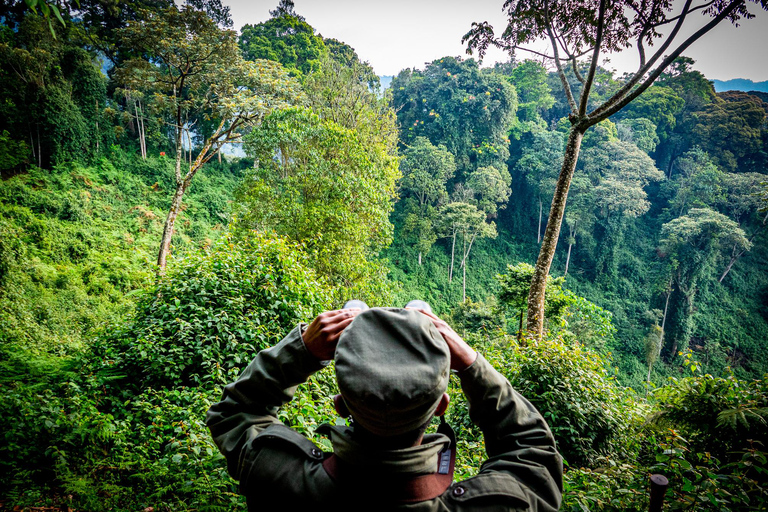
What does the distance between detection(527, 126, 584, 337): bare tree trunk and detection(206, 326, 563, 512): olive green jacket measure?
655 centimetres

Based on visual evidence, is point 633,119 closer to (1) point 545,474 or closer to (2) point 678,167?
(2) point 678,167

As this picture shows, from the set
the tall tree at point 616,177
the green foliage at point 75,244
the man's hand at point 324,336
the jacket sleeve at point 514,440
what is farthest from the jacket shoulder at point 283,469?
the tall tree at point 616,177

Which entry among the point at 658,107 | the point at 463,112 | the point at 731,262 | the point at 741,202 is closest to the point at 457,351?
the point at 463,112

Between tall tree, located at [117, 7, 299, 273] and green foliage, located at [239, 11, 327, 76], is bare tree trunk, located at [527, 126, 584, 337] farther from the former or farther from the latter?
green foliage, located at [239, 11, 327, 76]

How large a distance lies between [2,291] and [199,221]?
11.0 meters

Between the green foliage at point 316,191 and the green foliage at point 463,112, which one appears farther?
the green foliage at point 463,112

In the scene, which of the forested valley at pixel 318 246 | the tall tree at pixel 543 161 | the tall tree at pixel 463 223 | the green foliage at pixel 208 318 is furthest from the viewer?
the tall tree at pixel 543 161

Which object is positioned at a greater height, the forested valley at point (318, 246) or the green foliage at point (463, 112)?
the green foliage at point (463, 112)

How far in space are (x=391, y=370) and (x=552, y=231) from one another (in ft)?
23.6

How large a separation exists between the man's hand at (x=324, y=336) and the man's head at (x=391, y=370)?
0.12 meters

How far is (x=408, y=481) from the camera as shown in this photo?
0.85 meters

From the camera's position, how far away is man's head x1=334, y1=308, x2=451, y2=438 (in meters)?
0.80

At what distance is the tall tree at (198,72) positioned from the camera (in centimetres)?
1059

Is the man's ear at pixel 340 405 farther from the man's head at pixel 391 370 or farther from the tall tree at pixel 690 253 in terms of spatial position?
the tall tree at pixel 690 253
